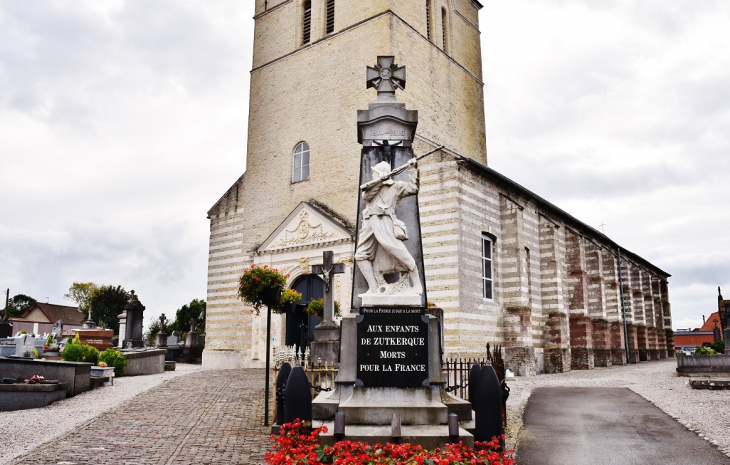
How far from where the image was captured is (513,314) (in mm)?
20734

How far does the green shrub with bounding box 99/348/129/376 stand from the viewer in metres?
17.0

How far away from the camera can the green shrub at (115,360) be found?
55.6ft

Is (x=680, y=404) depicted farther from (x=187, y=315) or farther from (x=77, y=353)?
(x=187, y=315)

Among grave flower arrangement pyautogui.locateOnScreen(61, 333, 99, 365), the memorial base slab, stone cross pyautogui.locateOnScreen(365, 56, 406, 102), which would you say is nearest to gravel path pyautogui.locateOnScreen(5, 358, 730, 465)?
grave flower arrangement pyautogui.locateOnScreen(61, 333, 99, 365)

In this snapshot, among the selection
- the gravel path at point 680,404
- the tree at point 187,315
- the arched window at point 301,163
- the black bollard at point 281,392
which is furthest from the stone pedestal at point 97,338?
the tree at point 187,315

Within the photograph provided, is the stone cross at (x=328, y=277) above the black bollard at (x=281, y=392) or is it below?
above

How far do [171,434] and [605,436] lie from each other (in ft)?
21.4

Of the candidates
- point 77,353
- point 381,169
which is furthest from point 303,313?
point 381,169

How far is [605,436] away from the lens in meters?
8.70

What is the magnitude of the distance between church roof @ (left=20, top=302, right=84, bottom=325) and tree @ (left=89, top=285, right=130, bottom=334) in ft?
6.10

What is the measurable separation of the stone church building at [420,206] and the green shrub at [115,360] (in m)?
5.62

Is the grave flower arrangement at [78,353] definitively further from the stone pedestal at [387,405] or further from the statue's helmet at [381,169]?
the statue's helmet at [381,169]

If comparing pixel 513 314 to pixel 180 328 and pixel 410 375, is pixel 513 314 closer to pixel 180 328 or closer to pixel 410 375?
pixel 410 375

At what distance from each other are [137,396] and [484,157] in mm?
19703
